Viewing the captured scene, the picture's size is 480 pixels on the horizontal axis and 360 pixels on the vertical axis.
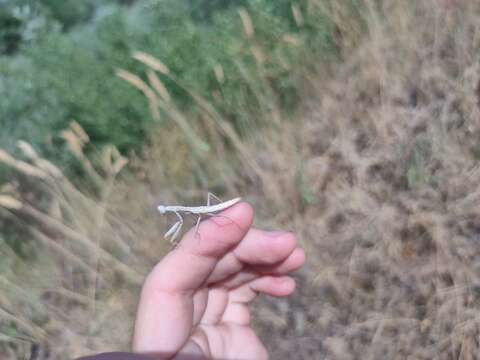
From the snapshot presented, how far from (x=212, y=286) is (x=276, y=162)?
A: 57 cm

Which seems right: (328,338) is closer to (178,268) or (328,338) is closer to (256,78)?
(178,268)

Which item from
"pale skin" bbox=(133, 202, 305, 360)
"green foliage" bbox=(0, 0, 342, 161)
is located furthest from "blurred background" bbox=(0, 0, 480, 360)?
"pale skin" bbox=(133, 202, 305, 360)

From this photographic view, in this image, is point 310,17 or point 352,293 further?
point 310,17

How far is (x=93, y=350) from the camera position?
1.31 m

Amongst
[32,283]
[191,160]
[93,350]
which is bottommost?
[93,350]

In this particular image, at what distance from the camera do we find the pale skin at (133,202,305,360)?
0.77 metres

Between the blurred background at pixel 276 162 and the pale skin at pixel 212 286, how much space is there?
36 cm

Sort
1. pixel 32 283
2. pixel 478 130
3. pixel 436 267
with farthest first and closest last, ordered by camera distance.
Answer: pixel 32 283
pixel 478 130
pixel 436 267

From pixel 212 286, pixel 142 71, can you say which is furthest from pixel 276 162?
pixel 212 286

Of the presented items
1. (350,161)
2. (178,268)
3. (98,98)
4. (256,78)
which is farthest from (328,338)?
(98,98)

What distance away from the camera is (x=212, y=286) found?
882mm

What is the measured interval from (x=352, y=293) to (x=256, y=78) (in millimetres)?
626

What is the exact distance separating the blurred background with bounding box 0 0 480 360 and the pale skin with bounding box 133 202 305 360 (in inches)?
14.3

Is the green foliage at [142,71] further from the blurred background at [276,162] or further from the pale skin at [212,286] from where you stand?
the pale skin at [212,286]
